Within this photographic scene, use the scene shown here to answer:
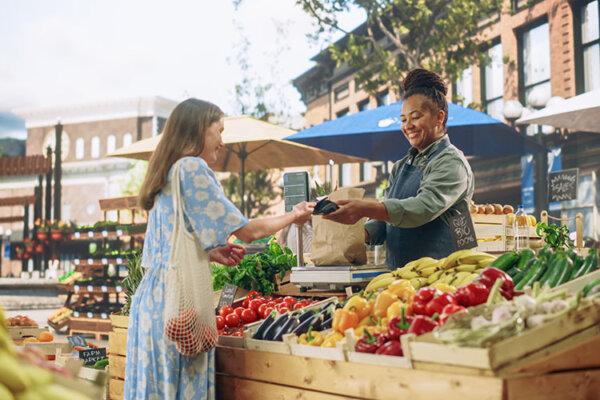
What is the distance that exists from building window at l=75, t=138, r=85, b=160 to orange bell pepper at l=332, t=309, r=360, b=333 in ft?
160

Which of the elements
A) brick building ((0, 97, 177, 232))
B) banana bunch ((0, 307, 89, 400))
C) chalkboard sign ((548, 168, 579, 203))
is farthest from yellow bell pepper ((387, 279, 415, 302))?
brick building ((0, 97, 177, 232))

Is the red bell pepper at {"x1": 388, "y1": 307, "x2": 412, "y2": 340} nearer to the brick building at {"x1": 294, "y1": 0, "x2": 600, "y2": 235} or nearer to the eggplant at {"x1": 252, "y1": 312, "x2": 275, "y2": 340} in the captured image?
the eggplant at {"x1": 252, "y1": 312, "x2": 275, "y2": 340}

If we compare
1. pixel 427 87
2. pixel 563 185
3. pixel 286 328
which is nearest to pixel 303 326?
pixel 286 328

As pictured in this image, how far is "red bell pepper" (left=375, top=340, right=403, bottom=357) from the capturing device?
2727 millimetres

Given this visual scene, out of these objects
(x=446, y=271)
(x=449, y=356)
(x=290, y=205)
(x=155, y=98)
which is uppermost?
(x=155, y=98)

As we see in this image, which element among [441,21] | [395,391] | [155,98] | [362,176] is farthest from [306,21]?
[155,98]

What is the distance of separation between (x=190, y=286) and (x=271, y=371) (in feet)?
1.86

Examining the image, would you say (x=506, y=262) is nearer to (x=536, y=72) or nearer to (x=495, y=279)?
(x=495, y=279)

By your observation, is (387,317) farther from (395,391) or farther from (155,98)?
(155,98)

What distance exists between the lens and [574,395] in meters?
2.50

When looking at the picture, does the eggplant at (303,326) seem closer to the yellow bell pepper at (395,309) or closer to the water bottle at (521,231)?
the yellow bell pepper at (395,309)

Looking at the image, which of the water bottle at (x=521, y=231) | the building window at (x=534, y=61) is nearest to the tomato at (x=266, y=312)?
the water bottle at (x=521, y=231)

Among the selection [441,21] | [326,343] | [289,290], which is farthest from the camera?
[441,21]

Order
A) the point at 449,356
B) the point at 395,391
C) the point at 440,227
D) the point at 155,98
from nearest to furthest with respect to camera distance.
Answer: the point at 449,356
the point at 395,391
the point at 440,227
the point at 155,98
